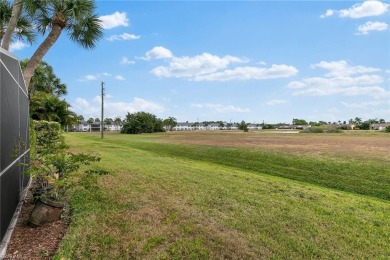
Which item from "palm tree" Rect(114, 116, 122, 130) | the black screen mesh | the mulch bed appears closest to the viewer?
the mulch bed

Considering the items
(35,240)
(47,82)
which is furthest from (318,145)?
(47,82)

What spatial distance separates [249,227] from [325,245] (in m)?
1.25

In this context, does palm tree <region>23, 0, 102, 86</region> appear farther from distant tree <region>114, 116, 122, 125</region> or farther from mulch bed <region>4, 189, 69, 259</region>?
distant tree <region>114, 116, 122, 125</region>

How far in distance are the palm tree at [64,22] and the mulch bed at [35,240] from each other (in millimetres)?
6522

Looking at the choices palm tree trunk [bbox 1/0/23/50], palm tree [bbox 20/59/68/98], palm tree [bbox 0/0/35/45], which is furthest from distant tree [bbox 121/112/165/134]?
palm tree trunk [bbox 1/0/23/50]

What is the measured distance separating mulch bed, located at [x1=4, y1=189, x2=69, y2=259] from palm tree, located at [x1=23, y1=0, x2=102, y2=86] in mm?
6522

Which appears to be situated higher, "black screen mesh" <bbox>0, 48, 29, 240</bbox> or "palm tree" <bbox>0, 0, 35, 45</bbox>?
"palm tree" <bbox>0, 0, 35, 45</bbox>

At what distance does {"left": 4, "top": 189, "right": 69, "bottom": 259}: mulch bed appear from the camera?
169 inches

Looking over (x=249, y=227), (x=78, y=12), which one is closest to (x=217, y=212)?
(x=249, y=227)

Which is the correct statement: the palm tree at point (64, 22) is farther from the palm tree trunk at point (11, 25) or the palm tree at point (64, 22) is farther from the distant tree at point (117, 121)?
the distant tree at point (117, 121)

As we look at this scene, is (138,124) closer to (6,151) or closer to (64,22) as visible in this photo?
(64,22)

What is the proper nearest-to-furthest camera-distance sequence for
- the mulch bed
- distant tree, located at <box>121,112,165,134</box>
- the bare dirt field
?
the mulch bed, the bare dirt field, distant tree, located at <box>121,112,165,134</box>

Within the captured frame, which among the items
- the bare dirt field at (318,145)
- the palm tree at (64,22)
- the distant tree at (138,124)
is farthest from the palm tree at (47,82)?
the distant tree at (138,124)

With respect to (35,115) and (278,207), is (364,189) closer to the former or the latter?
(278,207)
